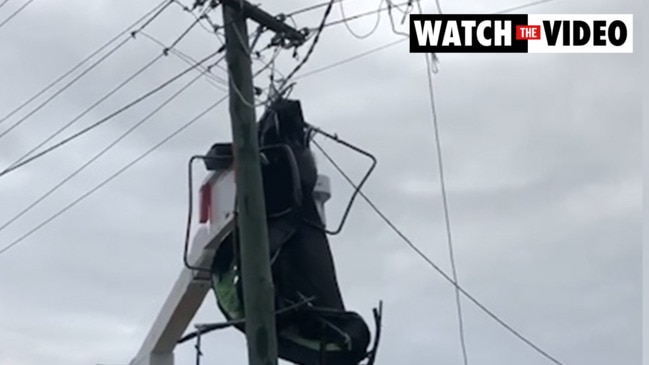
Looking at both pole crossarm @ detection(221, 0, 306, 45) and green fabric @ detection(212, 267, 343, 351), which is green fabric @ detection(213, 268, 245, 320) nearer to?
green fabric @ detection(212, 267, 343, 351)

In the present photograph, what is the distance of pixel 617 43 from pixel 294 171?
261 centimetres

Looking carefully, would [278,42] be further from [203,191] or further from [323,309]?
[323,309]

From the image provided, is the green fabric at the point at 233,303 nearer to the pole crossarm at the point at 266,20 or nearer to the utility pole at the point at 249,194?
the utility pole at the point at 249,194

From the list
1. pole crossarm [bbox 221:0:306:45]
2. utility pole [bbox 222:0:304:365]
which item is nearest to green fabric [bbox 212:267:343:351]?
utility pole [bbox 222:0:304:365]

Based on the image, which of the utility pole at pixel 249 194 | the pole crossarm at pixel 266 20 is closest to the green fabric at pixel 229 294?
the utility pole at pixel 249 194

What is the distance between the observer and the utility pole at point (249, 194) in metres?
9.34

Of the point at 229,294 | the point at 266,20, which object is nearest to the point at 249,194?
the point at 229,294

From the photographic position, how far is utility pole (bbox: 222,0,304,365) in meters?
9.34

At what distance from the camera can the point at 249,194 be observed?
31.6ft

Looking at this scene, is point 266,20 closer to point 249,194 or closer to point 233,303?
point 249,194

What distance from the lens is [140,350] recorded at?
1116cm

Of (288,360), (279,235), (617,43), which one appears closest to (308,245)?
(279,235)

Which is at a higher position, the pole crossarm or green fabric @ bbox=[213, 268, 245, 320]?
the pole crossarm

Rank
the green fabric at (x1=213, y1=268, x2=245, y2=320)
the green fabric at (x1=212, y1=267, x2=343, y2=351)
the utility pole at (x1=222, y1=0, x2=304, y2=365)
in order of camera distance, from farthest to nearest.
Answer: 1. the green fabric at (x1=213, y1=268, x2=245, y2=320)
2. the green fabric at (x1=212, y1=267, x2=343, y2=351)
3. the utility pole at (x1=222, y1=0, x2=304, y2=365)
